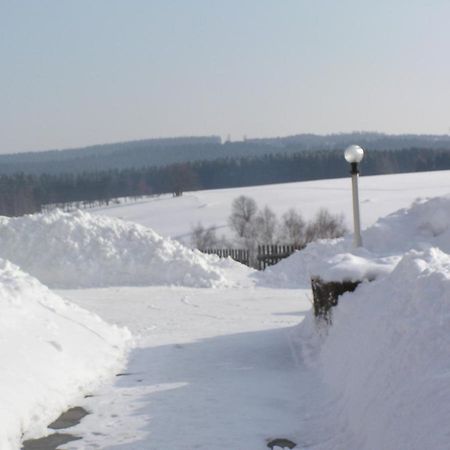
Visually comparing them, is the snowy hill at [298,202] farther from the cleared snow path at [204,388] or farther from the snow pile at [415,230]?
the cleared snow path at [204,388]

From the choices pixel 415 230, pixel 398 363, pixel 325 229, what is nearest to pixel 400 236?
pixel 415 230

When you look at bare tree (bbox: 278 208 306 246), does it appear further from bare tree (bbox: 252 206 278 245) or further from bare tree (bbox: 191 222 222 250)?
bare tree (bbox: 191 222 222 250)

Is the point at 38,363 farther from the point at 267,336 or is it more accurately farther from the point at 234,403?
the point at 267,336

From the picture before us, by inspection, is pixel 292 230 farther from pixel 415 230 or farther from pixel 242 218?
pixel 415 230

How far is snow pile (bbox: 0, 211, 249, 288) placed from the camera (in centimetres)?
1800

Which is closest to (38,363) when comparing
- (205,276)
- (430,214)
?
(430,214)

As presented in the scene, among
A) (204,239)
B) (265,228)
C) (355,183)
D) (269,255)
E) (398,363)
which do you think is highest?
(355,183)

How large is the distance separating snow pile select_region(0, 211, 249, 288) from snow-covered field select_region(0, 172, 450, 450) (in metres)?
2.86

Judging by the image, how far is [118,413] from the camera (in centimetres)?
602

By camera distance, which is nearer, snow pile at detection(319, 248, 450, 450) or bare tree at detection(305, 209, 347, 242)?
snow pile at detection(319, 248, 450, 450)

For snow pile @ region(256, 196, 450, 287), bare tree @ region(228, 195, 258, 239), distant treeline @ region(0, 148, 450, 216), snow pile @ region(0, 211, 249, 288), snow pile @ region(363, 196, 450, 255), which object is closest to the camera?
snow pile @ region(256, 196, 450, 287)

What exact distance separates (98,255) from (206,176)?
96.1 m

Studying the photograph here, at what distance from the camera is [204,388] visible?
6.84m

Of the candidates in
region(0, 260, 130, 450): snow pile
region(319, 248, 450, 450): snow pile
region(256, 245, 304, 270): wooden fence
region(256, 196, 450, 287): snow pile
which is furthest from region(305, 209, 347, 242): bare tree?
region(319, 248, 450, 450): snow pile
